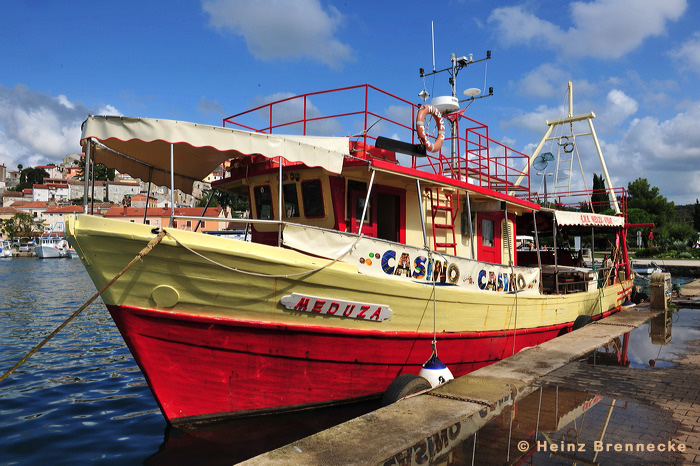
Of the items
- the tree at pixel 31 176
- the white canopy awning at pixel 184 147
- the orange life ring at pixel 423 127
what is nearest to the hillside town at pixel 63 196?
the tree at pixel 31 176

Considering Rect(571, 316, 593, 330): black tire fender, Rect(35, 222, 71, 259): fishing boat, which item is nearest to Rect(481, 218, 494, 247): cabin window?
Rect(571, 316, 593, 330): black tire fender

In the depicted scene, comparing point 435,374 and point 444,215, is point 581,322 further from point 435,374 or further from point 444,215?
point 435,374

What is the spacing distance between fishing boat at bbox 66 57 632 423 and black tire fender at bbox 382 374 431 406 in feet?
2.29

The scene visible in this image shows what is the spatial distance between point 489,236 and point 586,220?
429 cm

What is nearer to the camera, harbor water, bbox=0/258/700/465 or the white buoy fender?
harbor water, bbox=0/258/700/465

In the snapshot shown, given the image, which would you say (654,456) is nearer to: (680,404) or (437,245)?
(680,404)

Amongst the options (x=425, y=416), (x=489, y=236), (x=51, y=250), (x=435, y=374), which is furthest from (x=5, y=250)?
(x=425, y=416)

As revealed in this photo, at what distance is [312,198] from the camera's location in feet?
26.2

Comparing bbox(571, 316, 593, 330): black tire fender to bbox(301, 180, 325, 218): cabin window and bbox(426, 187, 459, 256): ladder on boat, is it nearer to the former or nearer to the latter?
bbox(426, 187, 459, 256): ladder on boat

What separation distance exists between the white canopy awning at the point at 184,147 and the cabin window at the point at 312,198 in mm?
931

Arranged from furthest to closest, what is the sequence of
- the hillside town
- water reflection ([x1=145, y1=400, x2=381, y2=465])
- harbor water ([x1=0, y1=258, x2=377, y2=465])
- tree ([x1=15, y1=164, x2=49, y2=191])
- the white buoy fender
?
tree ([x1=15, y1=164, x2=49, y2=191]) < the hillside town < the white buoy fender < harbor water ([x1=0, y1=258, x2=377, y2=465]) < water reflection ([x1=145, y1=400, x2=381, y2=465])

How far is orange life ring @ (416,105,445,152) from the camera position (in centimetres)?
804

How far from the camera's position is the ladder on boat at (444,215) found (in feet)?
29.7

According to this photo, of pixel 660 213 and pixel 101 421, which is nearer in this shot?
pixel 101 421
